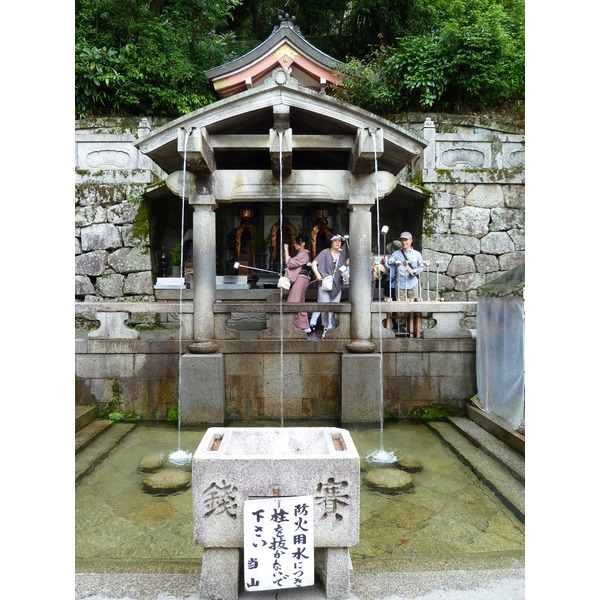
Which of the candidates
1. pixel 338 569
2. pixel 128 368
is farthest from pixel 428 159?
pixel 338 569

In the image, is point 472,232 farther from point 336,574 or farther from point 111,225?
point 336,574

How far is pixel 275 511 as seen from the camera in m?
3.02

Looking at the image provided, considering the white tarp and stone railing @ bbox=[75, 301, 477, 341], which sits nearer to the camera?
the white tarp

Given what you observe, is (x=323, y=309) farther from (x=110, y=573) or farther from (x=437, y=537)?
(x=110, y=573)

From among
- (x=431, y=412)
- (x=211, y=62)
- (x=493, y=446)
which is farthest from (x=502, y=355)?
(x=211, y=62)

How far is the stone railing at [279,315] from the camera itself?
25.3 feet

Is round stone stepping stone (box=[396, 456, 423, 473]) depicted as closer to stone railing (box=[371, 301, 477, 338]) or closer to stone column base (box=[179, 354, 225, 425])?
stone railing (box=[371, 301, 477, 338])

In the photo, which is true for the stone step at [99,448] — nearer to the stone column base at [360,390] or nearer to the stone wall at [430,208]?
the stone column base at [360,390]

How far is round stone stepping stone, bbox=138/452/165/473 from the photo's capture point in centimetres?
582

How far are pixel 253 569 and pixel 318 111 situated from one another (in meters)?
6.48

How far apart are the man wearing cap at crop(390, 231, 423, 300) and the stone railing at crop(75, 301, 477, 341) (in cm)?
95

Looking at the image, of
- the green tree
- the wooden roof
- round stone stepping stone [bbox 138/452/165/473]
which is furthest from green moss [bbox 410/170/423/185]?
round stone stepping stone [bbox 138/452/165/473]

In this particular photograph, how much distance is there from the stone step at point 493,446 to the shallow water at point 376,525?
1.50ft

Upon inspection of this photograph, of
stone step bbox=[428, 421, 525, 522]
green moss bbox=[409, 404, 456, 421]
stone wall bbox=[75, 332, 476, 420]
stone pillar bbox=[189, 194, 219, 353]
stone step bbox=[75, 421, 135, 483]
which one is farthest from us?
green moss bbox=[409, 404, 456, 421]
